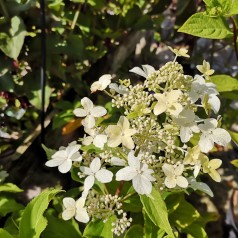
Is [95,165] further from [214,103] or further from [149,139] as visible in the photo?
[214,103]

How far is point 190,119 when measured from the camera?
1080mm

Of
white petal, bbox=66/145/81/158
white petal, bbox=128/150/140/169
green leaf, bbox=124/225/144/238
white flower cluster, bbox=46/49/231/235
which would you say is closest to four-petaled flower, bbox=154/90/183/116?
white flower cluster, bbox=46/49/231/235

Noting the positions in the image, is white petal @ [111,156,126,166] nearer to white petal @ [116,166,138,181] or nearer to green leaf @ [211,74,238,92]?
white petal @ [116,166,138,181]

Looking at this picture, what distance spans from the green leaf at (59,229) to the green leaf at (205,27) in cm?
59

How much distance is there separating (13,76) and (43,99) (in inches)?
7.7

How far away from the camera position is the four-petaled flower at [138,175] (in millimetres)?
1031

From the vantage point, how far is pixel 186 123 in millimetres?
1089

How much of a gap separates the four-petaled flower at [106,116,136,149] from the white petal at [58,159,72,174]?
0.47 feet

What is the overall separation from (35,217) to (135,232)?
0.26m

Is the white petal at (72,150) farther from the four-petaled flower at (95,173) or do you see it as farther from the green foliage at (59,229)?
the green foliage at (59,229)

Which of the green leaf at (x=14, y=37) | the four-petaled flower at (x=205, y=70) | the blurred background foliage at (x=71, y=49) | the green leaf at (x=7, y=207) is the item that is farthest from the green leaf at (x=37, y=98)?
the four-petaled flower at (x=205, y=70)

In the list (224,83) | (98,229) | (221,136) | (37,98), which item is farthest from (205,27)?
(37,98)

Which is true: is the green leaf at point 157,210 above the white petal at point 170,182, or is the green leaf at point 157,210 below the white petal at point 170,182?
below

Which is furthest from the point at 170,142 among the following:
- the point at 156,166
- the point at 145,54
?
the point at 145,54
